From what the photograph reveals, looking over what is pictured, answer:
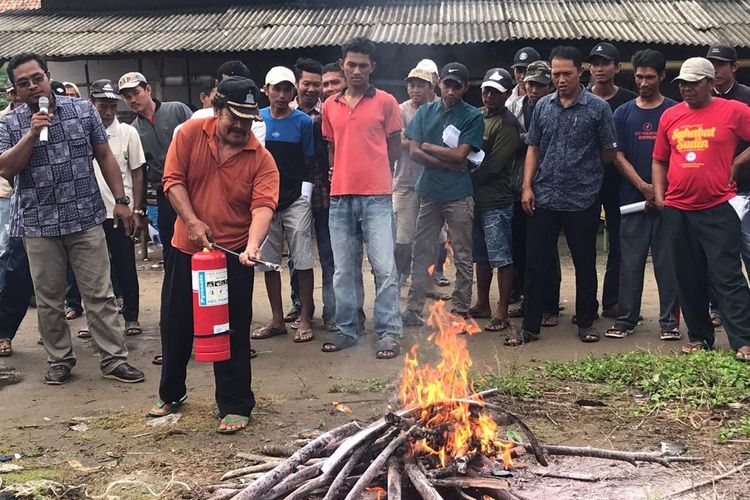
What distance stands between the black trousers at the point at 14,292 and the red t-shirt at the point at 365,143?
113 inches

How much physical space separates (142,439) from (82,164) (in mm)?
2329

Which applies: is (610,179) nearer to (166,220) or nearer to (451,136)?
(451,136)

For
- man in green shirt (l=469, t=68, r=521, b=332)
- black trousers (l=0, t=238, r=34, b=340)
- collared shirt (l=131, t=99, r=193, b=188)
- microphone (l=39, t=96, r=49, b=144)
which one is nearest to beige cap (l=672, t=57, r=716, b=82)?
man in green shirt (l=469, t=68, r=521, b=332)

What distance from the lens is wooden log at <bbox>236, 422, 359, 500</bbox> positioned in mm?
3693

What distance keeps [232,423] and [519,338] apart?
2.82 metres

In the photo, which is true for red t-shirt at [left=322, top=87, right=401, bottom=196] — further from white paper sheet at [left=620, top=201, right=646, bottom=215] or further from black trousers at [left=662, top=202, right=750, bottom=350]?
black trousers at [left=662, top=202, right=750, bottom=350]

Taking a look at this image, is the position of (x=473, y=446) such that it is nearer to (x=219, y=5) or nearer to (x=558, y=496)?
(x=558, y=496)

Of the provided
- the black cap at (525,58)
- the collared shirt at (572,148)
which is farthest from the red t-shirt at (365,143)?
the black cap at (525,58)

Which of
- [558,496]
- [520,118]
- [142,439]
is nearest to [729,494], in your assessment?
[558,496]

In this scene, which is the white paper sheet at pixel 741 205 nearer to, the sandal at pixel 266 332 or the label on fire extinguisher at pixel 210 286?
the sandal at pixel 266 332

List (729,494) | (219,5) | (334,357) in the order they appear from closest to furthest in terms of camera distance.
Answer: (729,494), (334,357), (219,5)

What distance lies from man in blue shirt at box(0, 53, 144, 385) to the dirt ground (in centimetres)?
36

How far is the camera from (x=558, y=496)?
397cm

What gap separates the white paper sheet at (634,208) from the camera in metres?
6.90
